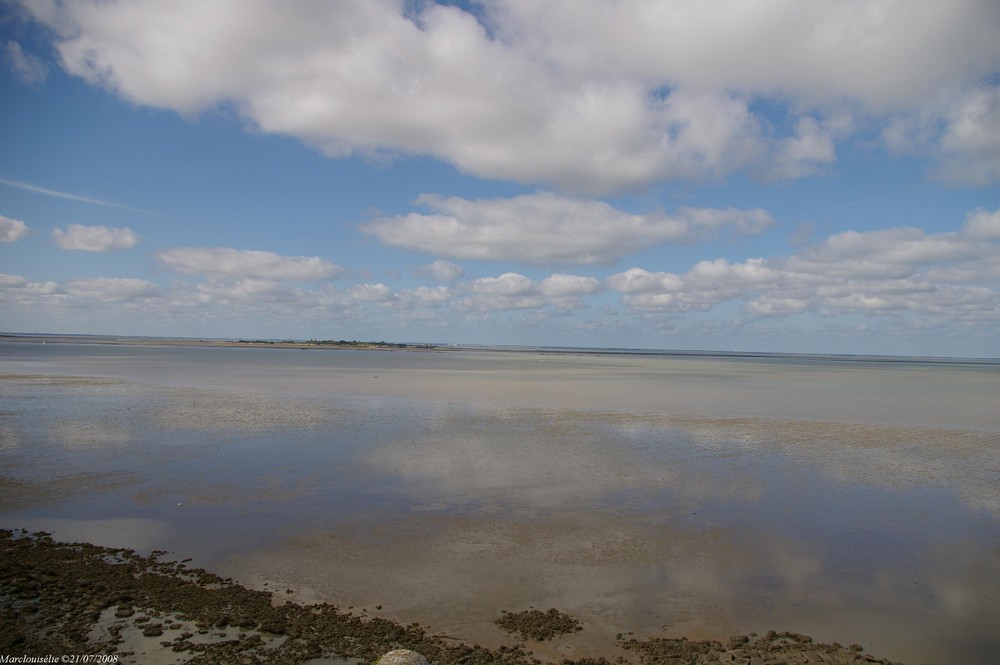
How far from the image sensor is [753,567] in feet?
28.0

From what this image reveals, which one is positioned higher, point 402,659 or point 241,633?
point 402,659

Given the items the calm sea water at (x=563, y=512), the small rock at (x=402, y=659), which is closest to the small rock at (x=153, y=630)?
the calm sea water at (x=563, y=512)

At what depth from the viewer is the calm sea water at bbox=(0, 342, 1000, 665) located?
7271mm

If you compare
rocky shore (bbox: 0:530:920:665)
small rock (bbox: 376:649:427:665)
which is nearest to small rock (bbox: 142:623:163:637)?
rocky shore (bbox: 0:530:920:665)

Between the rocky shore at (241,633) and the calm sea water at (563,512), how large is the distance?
1.09 ft

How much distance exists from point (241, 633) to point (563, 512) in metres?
6.00

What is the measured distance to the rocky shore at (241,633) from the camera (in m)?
5.88

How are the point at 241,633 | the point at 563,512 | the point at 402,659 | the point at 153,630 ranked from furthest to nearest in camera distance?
the point at 563,512 → the point at 241,633 → the point at 153,630 → the point at 402,659

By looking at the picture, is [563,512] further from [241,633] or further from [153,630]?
[153,630]

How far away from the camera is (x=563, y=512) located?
36.0ft

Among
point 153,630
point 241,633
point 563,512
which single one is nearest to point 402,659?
point 241,633

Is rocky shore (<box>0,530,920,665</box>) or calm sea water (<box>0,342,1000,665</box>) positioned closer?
rocky shore (<box>0,530,920,665</box>)

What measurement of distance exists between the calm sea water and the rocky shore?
332 mm

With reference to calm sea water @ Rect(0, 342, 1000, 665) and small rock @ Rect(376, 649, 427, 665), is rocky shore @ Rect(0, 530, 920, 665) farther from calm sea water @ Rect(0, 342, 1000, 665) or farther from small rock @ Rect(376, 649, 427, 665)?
small rock @ Rect(376, 649, 427, 665)
